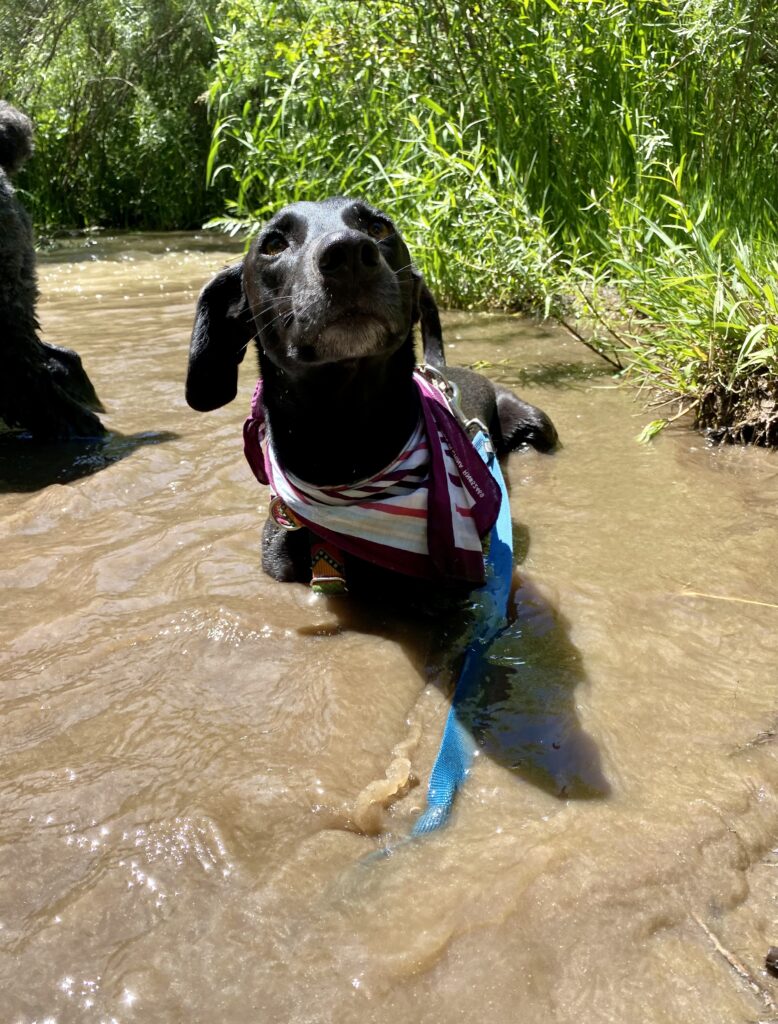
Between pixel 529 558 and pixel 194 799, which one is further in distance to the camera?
pixel 529 558

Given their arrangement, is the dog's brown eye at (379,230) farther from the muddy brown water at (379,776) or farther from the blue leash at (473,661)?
the muddy brown water at (379,776)

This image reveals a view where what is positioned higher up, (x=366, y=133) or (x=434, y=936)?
(x=366, y=133)

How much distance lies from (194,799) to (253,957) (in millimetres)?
426

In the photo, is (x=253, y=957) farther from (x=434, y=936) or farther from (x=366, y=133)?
(x=366, y=133)

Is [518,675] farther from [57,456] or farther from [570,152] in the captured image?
[570,152]

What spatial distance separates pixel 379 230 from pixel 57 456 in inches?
83.1

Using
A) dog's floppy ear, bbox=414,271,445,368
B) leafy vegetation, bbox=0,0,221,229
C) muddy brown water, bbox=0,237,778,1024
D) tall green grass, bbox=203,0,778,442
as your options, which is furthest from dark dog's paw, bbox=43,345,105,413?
leafy vegetation, bbox=0,0,221,229

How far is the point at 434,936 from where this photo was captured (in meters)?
1.32

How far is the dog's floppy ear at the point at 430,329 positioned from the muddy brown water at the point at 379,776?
0.78m

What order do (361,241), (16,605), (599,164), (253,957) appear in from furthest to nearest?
(599,164) → (16,605) → (361,241) → (253,957)

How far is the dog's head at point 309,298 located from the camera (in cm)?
218

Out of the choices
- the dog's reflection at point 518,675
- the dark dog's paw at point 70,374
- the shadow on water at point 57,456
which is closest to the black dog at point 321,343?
Answer: the dog's reflection at point 518,675

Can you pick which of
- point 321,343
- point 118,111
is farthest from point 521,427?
point 118,111

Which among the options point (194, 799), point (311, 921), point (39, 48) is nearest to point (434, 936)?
point (311, 921)
